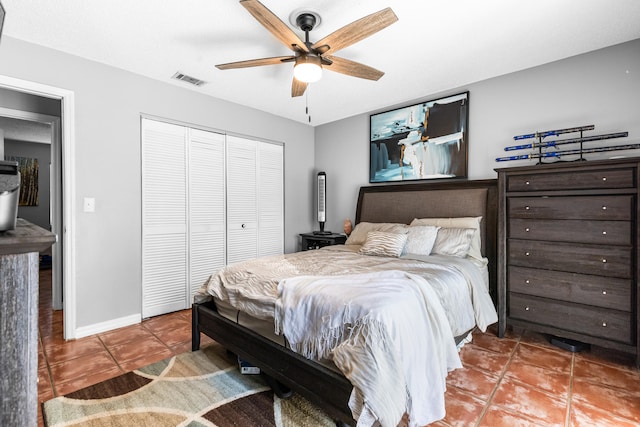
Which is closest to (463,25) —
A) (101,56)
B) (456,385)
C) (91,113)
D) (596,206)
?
(596,206)

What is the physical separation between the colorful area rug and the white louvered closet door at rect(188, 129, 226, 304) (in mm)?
1577

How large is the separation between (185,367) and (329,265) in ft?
4.24

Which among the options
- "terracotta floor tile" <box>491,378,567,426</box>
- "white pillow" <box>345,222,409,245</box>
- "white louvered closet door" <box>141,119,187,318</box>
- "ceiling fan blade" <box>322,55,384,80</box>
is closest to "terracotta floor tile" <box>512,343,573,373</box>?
"terracotta floor tile" <box>491,378,567,426</box>

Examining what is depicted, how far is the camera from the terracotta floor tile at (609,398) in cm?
177

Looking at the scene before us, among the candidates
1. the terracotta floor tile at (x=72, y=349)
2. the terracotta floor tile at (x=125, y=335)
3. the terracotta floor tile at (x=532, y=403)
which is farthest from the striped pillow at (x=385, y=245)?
the terracotta floor tile at (x=72, y=349)

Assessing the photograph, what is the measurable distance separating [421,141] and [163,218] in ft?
10.4

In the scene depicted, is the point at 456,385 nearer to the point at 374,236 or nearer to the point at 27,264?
the point at 374,236

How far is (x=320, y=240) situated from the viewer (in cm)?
446

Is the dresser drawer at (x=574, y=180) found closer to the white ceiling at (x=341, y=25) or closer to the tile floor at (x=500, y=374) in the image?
the white ceiling at (x=341, y=25)

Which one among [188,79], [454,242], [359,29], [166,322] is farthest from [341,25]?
[166,322]

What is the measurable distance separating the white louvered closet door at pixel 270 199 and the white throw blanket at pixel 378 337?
2578 millimetres

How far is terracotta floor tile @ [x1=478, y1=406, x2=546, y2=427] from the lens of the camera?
1657 mm

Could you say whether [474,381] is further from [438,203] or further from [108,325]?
[108,325]

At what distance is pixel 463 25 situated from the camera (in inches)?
92.5
